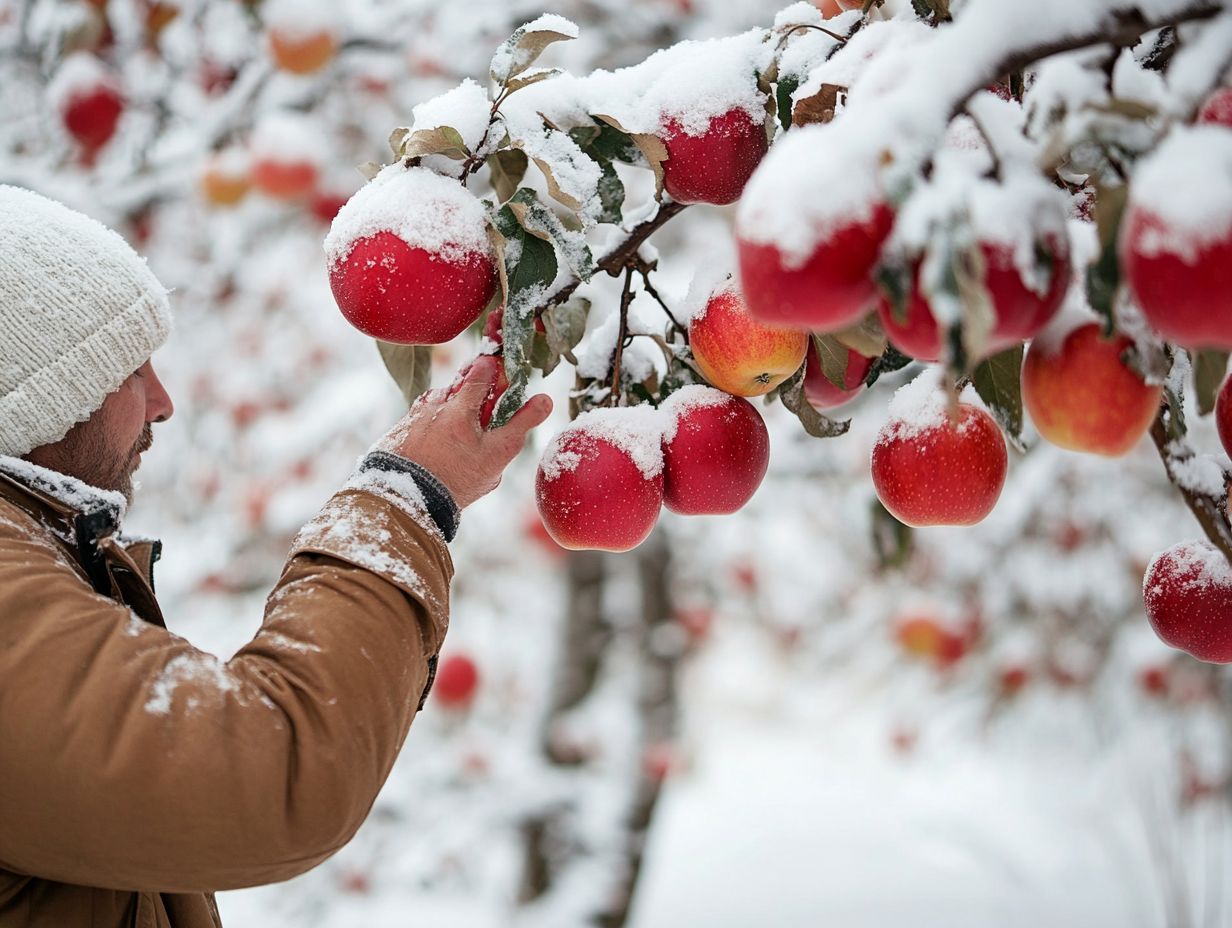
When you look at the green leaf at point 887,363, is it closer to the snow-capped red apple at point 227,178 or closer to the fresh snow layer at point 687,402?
the fresh snow layer at point 687,402

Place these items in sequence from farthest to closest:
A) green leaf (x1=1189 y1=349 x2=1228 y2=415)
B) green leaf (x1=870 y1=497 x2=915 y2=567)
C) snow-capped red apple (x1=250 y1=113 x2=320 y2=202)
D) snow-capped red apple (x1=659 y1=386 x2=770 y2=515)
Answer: snow-capped red apple (x1=250 y1=113 x2=320 y2=202) → green leaf (x1=870 y1=497 x2=915 y2=567) → snow-capped red apple (x1=659 y1=386 x2=770 y2=515) → green leaf (x1=1189 y1=349 x2=1228 y2=415)

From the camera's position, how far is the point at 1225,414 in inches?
26.4

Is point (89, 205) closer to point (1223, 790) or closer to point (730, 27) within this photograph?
point (730, 27)

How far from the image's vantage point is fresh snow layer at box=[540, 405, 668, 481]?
35.0 inches

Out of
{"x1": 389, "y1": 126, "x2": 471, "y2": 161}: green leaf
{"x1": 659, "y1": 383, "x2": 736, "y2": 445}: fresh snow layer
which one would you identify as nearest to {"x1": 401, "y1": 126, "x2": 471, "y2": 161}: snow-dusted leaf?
{"x1": 389, "y1": 126, "x2": 471, "y2": 161}: green leaf

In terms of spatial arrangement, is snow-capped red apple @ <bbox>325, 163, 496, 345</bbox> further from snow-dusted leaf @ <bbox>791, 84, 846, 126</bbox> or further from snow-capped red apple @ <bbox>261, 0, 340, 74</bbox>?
snow-capped red apple @ <bbox>261, 0, 340, 74</bbox>

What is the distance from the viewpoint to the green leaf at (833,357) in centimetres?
78

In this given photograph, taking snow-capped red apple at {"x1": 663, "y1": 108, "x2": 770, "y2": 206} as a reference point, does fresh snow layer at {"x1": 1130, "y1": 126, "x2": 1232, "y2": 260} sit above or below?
above

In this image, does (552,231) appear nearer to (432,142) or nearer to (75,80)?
(432,142)

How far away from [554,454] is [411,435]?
0.40 ft

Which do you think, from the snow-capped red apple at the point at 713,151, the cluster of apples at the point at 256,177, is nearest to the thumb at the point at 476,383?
the snow-capped red apple at the point at 713,151

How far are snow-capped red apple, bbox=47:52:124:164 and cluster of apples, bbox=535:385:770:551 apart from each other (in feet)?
6.50

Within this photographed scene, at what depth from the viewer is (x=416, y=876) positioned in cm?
321

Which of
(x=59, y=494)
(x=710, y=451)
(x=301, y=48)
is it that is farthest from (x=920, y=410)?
(x=301, y=48)
